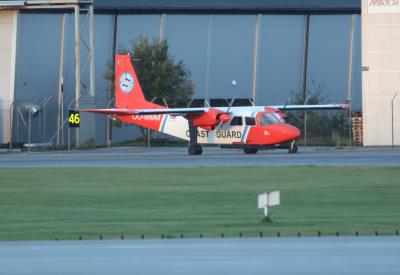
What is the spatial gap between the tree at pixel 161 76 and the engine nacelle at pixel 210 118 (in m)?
16.7

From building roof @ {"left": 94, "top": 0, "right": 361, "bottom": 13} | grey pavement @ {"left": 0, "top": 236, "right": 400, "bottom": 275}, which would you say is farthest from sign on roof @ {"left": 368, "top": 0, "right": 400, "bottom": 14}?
grey pavement @ {"left": 0, "top": 236, "right": 400, "bottom": 275}

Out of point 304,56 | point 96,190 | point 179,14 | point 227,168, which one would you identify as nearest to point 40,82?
point 179,14

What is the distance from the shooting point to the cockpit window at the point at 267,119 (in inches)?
1916

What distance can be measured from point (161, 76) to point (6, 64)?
1036 cm

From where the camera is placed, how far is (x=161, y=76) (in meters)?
67.3

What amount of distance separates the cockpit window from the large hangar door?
16.4 m

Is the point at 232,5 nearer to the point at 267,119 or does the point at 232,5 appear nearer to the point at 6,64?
the point at 6,64

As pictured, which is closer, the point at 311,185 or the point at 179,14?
the point at 311,185

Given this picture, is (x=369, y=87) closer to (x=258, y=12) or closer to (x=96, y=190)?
(x=258, y=12)

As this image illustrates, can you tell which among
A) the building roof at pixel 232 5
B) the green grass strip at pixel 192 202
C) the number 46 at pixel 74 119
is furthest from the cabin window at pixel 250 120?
the building roof at pixel 232 5

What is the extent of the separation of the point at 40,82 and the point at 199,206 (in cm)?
4261

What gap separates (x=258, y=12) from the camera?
2731 inches

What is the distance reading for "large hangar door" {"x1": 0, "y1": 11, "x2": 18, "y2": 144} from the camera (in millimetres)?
59781

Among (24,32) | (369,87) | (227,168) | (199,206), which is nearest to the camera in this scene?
(199,206)
